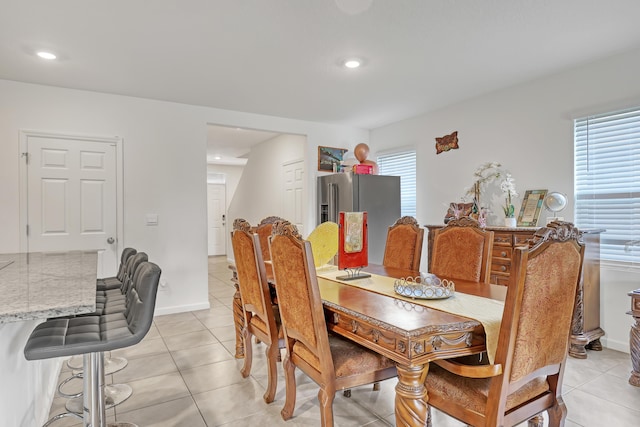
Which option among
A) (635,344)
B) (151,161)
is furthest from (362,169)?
(635,344)

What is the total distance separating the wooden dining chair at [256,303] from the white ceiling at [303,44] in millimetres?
1418

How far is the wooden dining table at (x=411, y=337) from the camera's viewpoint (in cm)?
133

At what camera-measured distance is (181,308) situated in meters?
4.31

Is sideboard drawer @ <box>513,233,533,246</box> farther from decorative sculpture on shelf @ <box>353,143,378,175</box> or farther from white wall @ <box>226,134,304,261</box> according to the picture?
white wall @ <box>226,134,304,261</box>

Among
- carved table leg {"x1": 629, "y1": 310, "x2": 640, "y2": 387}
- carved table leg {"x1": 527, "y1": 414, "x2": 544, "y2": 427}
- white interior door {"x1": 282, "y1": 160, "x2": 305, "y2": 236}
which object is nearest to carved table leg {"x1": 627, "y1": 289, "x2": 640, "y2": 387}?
carved table leg {"x1": 629, "y1": 310, "x2": 640, "y2": 387}

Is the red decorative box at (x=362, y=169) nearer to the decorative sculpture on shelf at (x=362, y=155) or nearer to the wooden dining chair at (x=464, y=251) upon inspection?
the decorative sculpture on shelf at (x=362, y=155)

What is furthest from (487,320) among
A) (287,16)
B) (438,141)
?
(438,141)

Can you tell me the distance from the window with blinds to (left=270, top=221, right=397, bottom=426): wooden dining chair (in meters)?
2.55

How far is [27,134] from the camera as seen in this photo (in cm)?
357

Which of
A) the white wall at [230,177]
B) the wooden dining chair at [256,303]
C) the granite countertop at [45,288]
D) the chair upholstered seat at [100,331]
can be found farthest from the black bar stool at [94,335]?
the white wall at [230,177]

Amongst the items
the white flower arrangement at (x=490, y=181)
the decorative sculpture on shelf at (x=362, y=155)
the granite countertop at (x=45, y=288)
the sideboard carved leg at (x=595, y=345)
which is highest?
the decorative sculpture on shelf at (x=362, y=155)

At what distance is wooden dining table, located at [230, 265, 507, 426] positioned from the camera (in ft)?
4.37

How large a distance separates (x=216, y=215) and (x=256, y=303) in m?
7.70

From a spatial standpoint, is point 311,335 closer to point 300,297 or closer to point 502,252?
point 300,297
